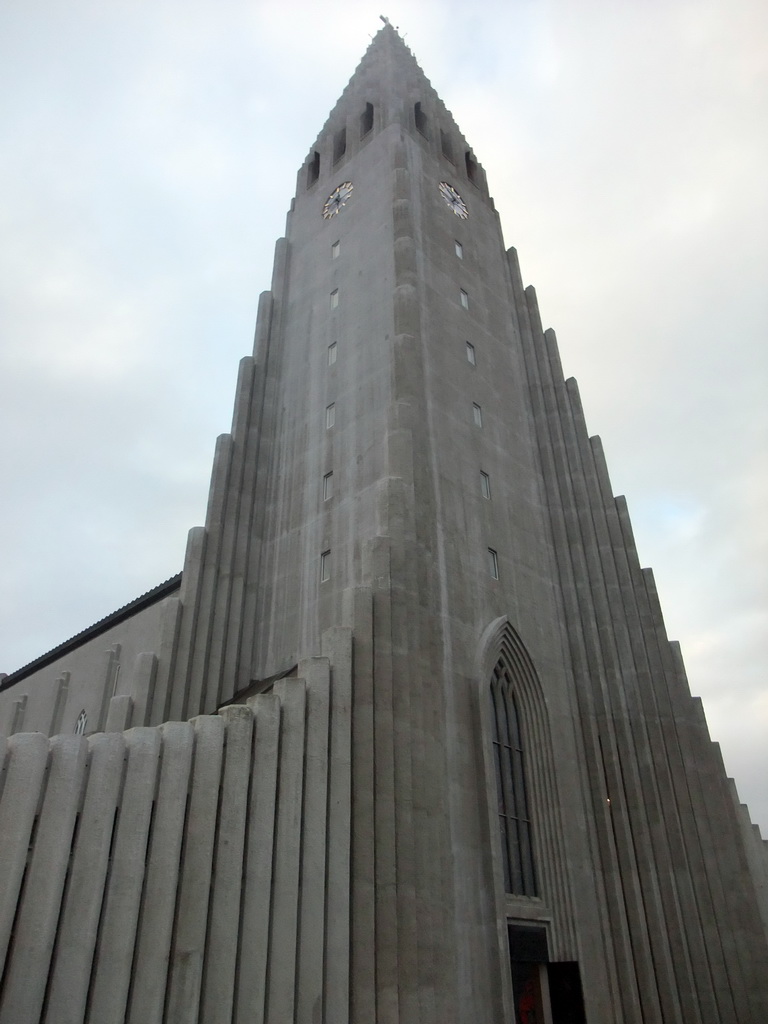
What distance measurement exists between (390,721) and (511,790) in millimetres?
5646

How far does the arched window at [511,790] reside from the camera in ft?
70.1

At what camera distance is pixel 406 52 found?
42.1 metres

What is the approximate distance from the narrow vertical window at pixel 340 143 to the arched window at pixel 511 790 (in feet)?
89.9

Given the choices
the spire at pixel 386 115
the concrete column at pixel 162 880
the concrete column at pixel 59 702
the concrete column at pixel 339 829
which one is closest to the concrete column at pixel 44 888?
the concrete column at pixel 162 880

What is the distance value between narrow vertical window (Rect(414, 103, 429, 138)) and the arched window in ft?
88.6

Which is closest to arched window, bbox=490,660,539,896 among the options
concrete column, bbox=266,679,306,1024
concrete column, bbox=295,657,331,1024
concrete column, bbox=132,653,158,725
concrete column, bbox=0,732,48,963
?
concrete column, bbox=295,657,331,1024

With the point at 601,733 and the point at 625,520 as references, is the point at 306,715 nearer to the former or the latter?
the point at 601,733

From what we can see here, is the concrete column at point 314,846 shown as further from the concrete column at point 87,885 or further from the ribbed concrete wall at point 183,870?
the concrete column at point 87,885

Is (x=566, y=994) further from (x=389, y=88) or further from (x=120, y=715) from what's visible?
(x=389, y=88)

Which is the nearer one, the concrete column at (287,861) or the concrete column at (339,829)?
the concrete column at (287,861)

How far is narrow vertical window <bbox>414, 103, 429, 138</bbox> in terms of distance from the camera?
3775 centimetres

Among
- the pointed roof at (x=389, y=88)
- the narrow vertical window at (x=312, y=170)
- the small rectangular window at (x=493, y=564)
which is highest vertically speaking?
the pointed roof at (x=389, y=88)

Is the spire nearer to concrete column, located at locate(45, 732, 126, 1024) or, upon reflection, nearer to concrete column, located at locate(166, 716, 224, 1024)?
concrete column, located at locate(166, 716, 224, 1024)

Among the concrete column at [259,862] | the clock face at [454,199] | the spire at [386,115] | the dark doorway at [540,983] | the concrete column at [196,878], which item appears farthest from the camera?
the spire at [386,115]
